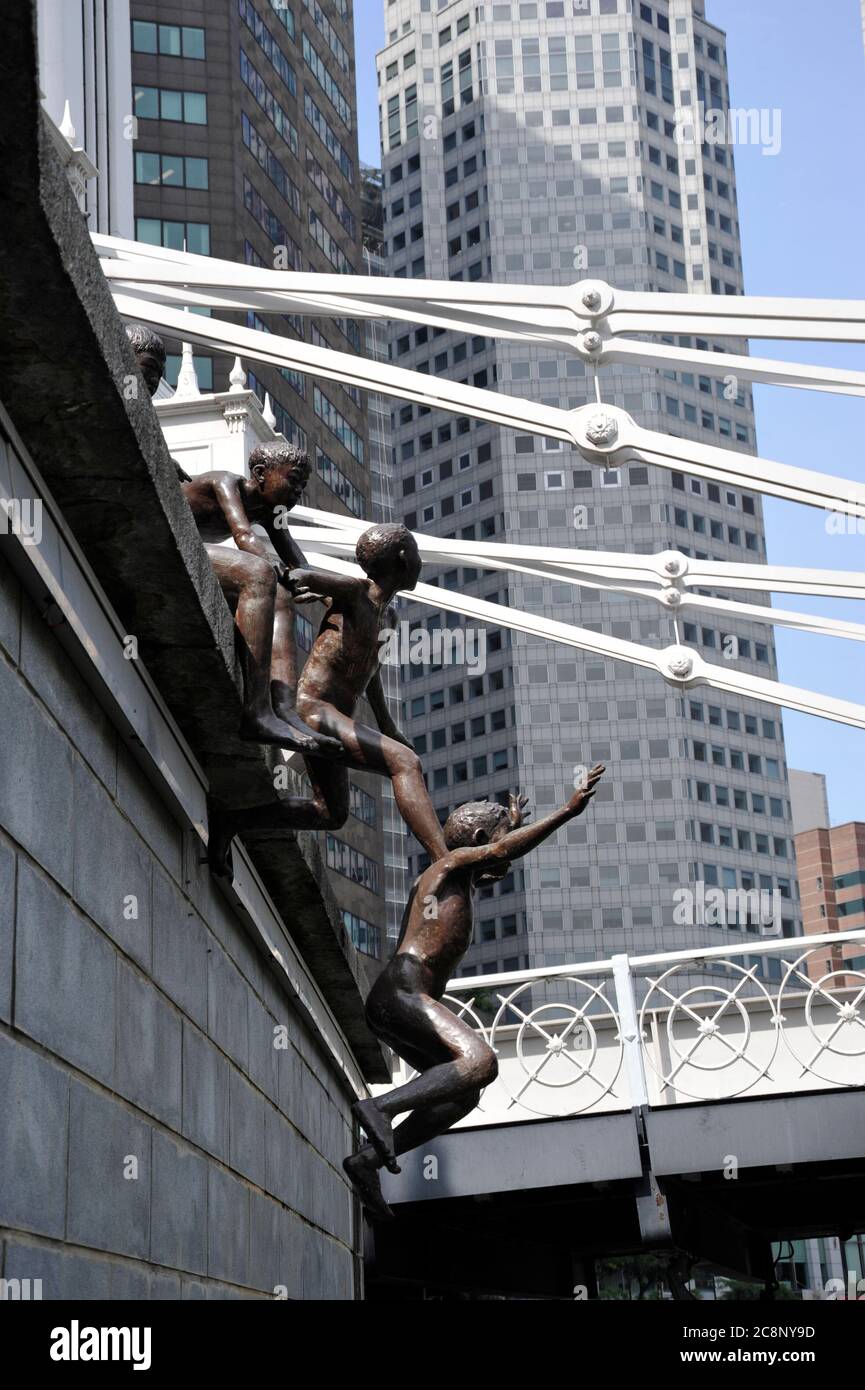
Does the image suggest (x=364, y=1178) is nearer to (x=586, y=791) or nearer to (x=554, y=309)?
(x=586, y=791)

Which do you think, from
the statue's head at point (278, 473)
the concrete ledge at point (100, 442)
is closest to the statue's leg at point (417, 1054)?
the concrete ledge at point (100, 442)

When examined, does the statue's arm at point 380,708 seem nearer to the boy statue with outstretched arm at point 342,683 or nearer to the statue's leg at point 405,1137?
the boy statue with outstretched arm at point 342,683

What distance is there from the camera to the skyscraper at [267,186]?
6738cm

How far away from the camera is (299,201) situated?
7669 centimetres

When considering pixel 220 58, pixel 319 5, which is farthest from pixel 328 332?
pixel 319 5

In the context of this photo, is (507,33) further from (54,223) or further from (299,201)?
(54,223)

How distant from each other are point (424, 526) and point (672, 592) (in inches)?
4001

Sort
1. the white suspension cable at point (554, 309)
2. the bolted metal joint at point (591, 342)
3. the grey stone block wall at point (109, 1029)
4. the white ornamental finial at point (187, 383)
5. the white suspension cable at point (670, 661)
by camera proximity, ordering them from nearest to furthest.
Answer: the grey stone block wall at point (109, 1029), the white suspension cable at point (554, 309), the bolted metal joint at point (591, 342), the white ornamental finial at point (187, 383), the white suspension cable at point (670, 661)

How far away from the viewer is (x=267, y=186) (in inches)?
2852

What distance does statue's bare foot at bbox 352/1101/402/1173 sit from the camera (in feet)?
18.4

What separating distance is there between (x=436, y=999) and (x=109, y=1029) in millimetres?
1582

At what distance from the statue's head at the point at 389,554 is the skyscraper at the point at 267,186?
52.1m

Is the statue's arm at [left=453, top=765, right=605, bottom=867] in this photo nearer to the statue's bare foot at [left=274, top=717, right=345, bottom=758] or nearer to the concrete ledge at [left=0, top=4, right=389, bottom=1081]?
the statue's bare foot at [left=274, top=717, right=345, bottom=758]

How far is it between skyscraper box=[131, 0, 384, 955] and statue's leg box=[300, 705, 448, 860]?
5240 cm
